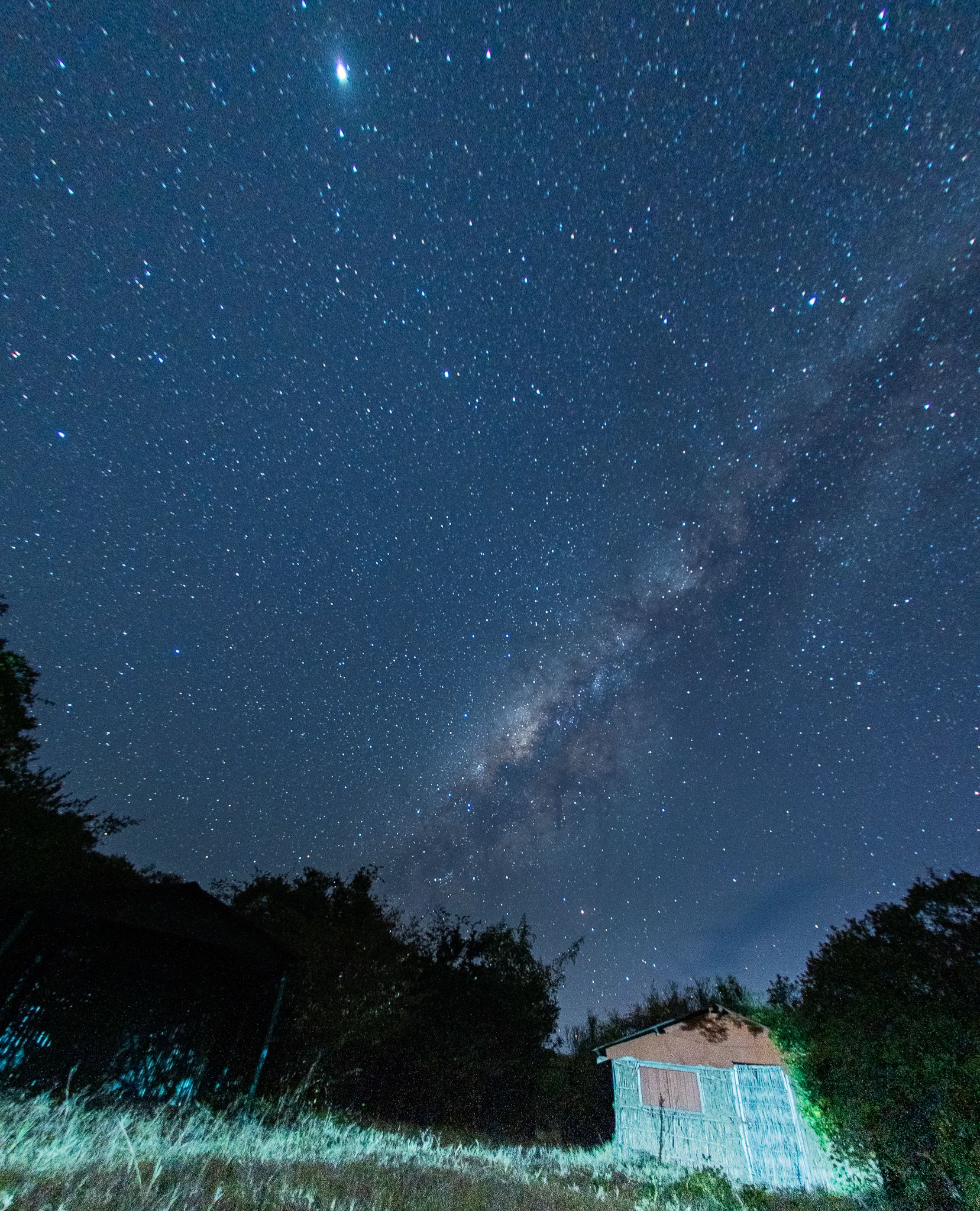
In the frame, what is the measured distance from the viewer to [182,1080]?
14.9 meters

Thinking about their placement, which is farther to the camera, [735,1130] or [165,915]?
[735,1130]

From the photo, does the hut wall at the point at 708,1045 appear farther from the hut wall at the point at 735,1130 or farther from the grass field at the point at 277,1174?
the grass field at the point at 277,1174

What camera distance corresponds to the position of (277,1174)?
230 inches

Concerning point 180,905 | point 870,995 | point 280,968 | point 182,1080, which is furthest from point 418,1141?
point 870,995

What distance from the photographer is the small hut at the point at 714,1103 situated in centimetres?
1705

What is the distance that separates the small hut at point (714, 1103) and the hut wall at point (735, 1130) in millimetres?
24

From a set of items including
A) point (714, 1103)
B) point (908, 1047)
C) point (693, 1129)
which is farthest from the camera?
point (714, 1103)

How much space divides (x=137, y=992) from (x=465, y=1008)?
1884 cm

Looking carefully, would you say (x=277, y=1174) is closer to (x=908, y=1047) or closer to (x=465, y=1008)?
(x=908, y=1047)

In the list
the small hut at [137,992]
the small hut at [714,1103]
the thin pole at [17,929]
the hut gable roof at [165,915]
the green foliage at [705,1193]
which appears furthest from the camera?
the small hut at [714,1103]

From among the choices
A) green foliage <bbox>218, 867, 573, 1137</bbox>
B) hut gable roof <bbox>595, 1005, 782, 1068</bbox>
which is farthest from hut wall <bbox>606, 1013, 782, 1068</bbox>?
green foliage <bbox>218, 867, 573, 1137</bbox>

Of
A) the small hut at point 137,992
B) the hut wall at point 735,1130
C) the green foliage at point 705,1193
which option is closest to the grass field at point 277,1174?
the green foliage at point 705,1193

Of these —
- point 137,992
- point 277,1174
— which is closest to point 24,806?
point 137,992

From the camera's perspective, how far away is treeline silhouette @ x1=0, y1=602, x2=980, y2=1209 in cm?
1150
